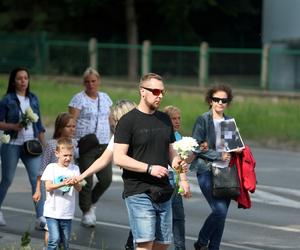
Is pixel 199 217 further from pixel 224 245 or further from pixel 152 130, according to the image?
pixel 152 130

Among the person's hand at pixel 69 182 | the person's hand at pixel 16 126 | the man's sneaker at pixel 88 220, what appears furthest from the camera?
the man's sneaker at pixel 88 220

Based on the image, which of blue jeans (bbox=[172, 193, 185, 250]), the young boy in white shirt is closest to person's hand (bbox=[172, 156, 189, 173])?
the young boy in white shirt

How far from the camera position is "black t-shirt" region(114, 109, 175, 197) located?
7.36 m

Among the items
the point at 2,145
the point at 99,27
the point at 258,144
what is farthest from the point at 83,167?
the point at 99,27

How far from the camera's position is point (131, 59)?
33531 millimetres

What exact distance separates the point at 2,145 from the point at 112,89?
21.0 meters

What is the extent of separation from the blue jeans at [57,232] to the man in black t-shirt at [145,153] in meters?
1.19

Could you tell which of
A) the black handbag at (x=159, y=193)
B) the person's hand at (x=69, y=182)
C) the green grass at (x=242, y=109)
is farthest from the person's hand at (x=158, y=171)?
the green grass at (x=242, y=109)

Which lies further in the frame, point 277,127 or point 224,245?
point 277,127

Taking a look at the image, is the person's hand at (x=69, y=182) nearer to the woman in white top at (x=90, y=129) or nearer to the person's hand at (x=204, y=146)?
the person's hand at (x=204, y=146)

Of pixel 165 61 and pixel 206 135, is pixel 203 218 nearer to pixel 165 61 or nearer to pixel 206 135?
pixel 206 135

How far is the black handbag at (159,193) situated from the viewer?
7.35 metres

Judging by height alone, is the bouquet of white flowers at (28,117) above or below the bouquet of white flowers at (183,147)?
above

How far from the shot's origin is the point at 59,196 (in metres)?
8.59
